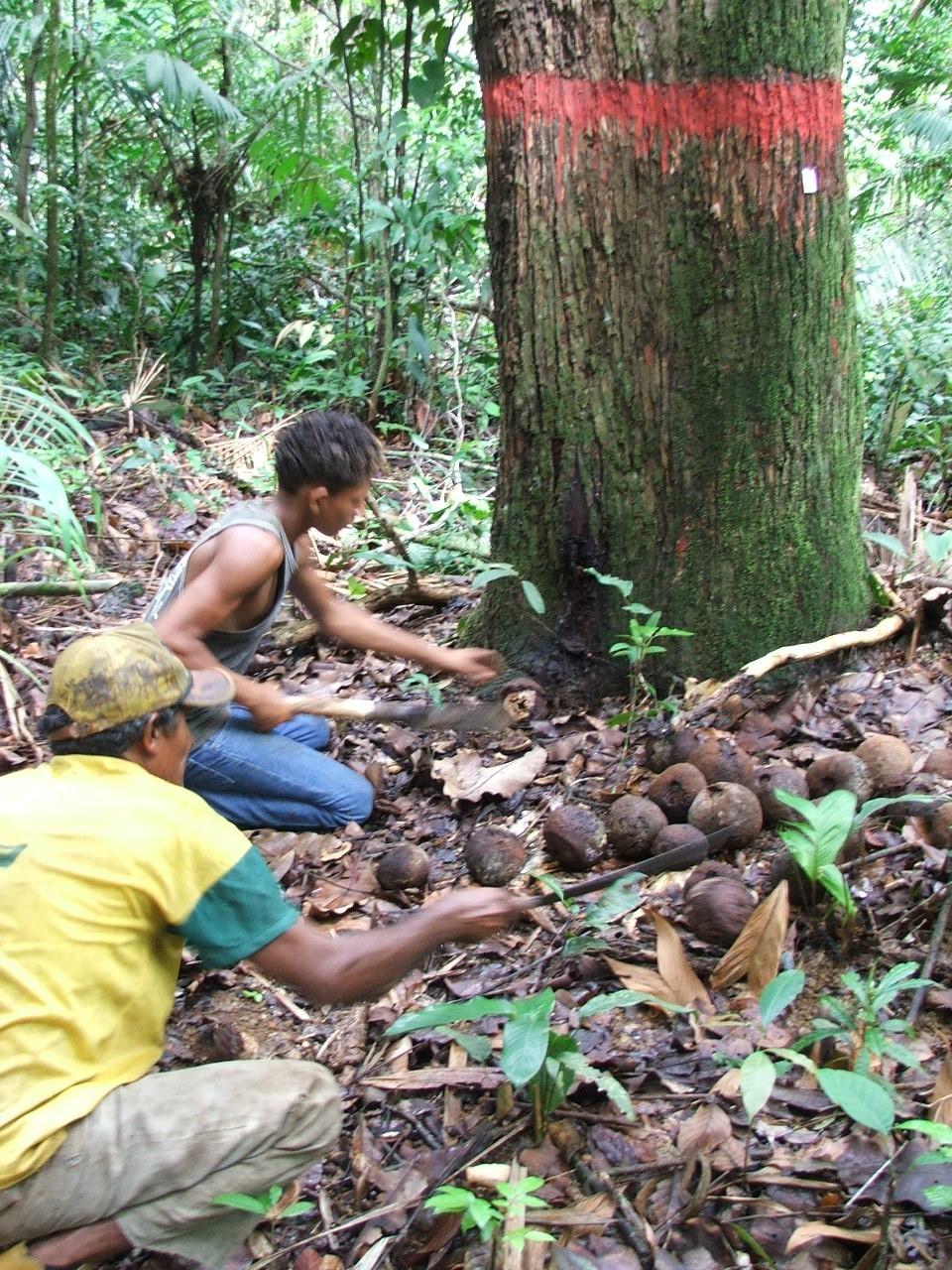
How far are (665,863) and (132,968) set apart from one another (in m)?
1.62

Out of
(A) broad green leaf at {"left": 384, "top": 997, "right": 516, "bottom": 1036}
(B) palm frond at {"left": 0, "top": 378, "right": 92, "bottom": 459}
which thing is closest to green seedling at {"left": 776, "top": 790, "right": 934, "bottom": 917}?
(A) broad green leaf at {"left": 384, "top": 997, "right": 516, "bottom": 1036}

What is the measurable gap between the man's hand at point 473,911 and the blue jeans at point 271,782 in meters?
1.72

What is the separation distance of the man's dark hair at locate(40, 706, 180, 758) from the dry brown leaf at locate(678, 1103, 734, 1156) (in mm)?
1471

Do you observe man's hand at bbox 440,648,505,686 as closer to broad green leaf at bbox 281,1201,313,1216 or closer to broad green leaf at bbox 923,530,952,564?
broad green leaf at bbox 923,530,952,564

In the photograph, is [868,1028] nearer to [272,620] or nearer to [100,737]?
[100,737]

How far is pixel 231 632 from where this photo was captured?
383 centimetres

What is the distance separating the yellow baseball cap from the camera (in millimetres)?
2203

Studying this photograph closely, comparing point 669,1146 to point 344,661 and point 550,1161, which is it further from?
point 344,661

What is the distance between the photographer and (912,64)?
363 inches

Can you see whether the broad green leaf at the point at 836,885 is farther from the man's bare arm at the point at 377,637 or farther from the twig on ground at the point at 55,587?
the twig on ground at the point at 55,587

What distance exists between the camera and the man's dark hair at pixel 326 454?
3.67 metres

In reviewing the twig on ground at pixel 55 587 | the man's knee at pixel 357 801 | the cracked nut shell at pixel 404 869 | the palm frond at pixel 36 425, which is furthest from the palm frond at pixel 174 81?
the cracked nut shell at pixel 404 869

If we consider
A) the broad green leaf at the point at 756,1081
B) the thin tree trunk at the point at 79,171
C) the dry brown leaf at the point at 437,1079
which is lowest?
the dry brown leaf at the point at 437,1079

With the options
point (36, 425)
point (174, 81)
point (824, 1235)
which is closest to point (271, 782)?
point (824, 1235)
